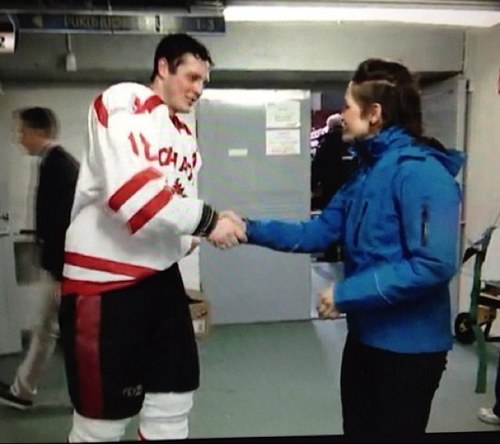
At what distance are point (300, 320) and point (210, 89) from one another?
5.00 feet

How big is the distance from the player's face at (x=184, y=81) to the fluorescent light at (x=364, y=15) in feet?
4.77

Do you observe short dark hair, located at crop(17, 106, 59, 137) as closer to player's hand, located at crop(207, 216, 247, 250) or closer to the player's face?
the player's face

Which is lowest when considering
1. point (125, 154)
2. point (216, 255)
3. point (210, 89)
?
point (216, 255)

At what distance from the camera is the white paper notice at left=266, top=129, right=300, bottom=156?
3.60 metres

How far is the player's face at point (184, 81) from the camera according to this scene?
49.3 inches

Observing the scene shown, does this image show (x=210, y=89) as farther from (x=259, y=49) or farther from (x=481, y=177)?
(x=481, y=177)

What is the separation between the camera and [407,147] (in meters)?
1.11

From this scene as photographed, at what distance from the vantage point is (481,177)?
3285 millimetres

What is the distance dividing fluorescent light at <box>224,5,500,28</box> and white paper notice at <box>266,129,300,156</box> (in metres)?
0.74

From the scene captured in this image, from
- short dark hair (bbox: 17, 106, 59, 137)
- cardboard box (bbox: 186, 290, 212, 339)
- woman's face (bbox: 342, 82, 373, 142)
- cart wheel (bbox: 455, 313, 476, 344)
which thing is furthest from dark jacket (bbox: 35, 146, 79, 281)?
cart wheel (bbox: 455, 313, 476, 344)

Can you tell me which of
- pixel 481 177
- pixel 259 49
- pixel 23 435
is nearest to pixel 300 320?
pixel 481 177

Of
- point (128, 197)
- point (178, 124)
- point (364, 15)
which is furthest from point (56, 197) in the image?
point (364, 15)

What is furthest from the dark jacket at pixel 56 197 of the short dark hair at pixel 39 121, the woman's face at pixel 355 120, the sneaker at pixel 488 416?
the sneaker at pixel 488 416

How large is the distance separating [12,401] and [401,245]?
1858 millimetres
